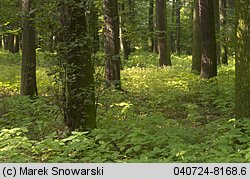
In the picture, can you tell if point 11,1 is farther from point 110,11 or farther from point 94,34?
point 94,34

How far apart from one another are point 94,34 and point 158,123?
244 centimetres

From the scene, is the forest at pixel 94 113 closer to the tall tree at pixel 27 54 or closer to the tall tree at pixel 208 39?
the tall tree at pixel 27 54

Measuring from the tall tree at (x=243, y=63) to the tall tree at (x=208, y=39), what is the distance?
7.50m

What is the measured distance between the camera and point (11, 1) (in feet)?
51.1

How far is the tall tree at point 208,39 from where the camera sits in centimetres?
1478

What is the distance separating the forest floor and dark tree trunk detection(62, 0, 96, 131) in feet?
1.11

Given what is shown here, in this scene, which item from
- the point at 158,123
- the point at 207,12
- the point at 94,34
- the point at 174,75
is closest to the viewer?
the point at 94,34

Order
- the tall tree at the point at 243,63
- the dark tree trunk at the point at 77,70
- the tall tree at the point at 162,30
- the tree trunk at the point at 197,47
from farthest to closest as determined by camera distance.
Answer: the tall tree at the point at 162,30 < the tree trunk at the point at 197,47 < the tall tree at the point at 243,63 < the dark tree trunk at the point at 77,70

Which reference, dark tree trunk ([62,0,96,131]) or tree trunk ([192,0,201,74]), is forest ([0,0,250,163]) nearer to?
dark tree trunk ([62,0,96,131])

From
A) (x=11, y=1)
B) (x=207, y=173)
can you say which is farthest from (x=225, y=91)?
(x=11, y=1)

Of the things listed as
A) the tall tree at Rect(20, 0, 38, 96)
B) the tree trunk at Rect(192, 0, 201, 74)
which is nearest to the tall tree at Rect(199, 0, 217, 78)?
the tree trunk at Rect(192, 0, 201, 74)

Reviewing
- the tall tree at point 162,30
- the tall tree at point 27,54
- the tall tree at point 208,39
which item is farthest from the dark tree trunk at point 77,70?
the tall tree at point 162,30

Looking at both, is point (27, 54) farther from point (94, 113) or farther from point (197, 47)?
point (197, 47)

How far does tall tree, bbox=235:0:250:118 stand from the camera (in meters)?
→ 7.14
